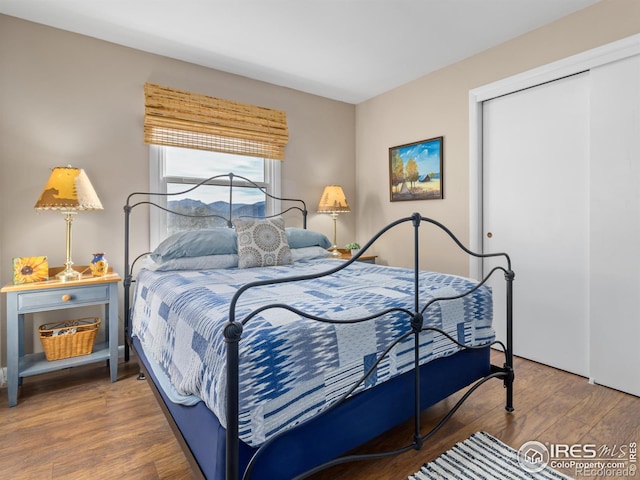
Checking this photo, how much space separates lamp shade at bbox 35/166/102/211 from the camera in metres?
2.22

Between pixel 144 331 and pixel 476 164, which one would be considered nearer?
pixel 144 331

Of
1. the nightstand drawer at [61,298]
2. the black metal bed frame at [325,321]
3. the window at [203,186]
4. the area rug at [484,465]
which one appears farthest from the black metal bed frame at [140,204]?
the area rug at [484,465]

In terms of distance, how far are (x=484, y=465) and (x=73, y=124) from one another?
327 centimetres

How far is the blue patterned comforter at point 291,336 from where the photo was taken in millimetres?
1103

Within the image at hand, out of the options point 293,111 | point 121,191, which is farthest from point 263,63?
point 121,191

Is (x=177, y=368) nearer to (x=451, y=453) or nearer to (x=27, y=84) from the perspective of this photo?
(x=451, y=453)

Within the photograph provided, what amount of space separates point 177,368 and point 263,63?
2648 millimetres

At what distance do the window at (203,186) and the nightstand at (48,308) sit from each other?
683 millimetres

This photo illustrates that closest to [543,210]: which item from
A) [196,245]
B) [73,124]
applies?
[196,245]

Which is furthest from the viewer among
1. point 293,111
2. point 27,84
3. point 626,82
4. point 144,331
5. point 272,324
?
point 293,111

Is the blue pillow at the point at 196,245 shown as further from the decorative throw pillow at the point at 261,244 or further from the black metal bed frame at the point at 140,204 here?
the black metal bed frame at the point at 140,204

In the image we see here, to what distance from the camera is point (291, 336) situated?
1170 mm

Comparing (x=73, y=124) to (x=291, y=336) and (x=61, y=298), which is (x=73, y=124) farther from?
(x=291, y=336)

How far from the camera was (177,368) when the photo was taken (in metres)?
1.43
